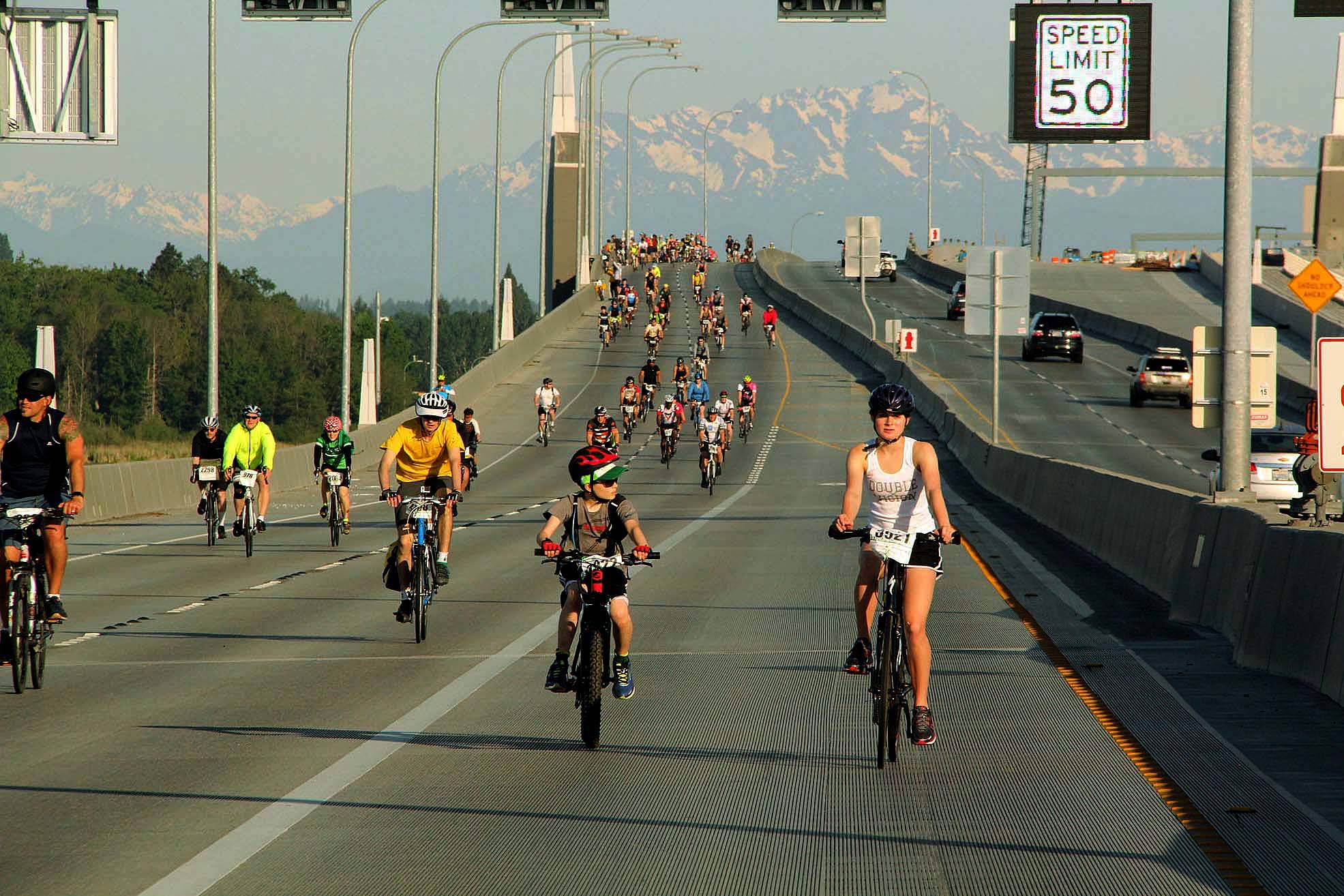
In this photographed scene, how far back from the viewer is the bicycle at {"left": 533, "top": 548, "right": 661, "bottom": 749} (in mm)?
8914

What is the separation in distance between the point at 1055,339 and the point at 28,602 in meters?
60.5

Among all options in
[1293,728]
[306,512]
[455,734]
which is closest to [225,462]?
[306,512]

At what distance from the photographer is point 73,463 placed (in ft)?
37.2

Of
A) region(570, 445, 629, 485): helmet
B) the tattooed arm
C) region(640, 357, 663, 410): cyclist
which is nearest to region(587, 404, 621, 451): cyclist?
the tattooed arm

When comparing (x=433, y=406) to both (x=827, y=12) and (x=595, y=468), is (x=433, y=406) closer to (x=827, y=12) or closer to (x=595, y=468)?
(x=595, y=468)

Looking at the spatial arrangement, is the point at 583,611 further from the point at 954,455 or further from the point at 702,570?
the point at 954,455

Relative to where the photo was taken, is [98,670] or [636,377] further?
[636,377]

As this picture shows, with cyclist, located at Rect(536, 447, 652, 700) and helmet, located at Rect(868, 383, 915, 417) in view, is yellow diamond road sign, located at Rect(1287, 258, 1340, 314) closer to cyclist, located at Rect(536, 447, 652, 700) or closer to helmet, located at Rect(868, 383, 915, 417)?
helmet, located at Rect(868, 383, 915, 417)

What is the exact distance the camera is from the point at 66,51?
28.6 meters

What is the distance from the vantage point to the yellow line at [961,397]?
155 ft

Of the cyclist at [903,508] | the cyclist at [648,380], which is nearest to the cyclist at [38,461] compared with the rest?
the cyclist at [903,508]

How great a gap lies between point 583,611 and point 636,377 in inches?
2307

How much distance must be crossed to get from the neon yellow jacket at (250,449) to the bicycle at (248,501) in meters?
0.12

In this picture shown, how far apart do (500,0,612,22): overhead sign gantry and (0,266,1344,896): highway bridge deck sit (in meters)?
14.4
